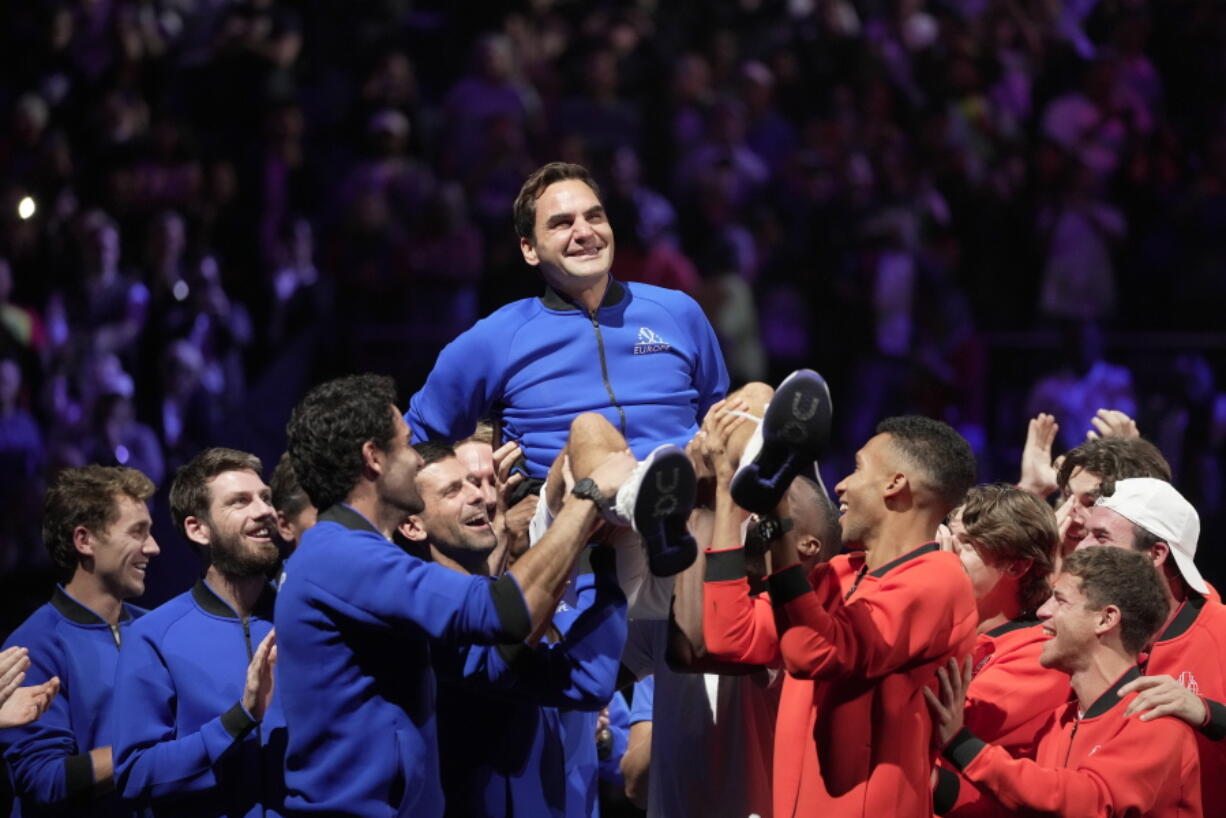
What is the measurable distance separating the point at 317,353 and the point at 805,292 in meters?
3.01

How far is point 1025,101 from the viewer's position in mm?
10648

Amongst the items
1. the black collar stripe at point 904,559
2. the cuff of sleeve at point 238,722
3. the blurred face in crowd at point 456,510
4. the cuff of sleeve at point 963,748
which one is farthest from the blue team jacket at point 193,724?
the cuff of sleeve at point 963,748

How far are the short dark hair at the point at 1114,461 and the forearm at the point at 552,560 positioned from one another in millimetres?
1930

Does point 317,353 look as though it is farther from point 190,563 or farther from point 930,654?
point 930,654

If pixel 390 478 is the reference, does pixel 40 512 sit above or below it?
below

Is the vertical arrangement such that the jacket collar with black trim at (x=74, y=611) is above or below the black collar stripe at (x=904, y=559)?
below

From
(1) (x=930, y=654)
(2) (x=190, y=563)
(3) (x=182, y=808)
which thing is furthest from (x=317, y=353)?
(1) (x=930, y=654)

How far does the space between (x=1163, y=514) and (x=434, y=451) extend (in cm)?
207

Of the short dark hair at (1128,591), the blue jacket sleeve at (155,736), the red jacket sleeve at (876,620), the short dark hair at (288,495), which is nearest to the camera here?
the red jacket sleeve at (876,620)

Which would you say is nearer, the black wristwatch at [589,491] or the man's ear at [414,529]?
the black wristwatch at [589,491]

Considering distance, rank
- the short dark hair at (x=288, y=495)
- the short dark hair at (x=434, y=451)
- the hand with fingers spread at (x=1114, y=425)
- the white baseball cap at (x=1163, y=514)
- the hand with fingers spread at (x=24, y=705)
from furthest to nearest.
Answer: the hand with fingers spread at (x=1114, y=425), the short dark hair at (x=288, y=495), the white baseball cap at (x=1163, y=514), the short dark hair at (x=434, y=451), the hand with fingers spread at (x=24, y=705)

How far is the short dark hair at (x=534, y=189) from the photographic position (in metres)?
4.82

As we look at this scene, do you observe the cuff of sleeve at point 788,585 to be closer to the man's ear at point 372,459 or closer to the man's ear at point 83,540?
the man's ear at point 372,459

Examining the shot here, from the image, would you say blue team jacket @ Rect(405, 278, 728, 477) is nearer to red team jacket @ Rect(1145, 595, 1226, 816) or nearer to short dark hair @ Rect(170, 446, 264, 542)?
short dark hair @ Rect(170, 446, 264, 542)
